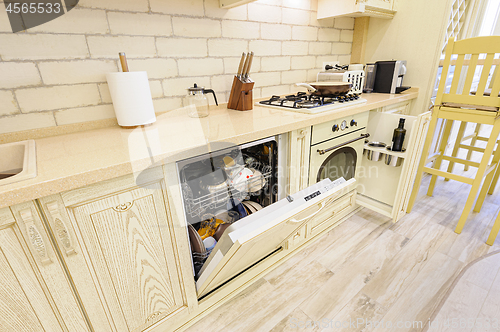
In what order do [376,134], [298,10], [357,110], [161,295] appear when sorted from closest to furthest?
[161,295], [357,110], [376,134], [298,10]

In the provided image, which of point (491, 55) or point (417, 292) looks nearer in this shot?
point (417, 292)

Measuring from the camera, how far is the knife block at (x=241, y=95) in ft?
4.95

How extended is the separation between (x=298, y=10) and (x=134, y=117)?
1.66 metres

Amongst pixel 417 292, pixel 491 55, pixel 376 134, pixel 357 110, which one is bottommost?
pixel 417 292

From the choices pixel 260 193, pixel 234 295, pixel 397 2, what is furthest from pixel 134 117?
pixel 397 2

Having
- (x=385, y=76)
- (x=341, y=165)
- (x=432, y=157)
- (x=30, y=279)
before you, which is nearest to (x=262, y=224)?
(x=30, y=279)

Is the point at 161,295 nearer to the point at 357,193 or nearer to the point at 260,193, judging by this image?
the point at 260,193

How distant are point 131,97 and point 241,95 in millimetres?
667

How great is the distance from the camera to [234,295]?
4.60ft

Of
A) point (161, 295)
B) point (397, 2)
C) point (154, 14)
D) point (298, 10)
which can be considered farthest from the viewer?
point (397, 2)

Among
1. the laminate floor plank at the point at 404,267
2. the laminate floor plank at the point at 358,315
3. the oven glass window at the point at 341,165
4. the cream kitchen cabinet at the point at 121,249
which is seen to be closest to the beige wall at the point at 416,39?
the oven glass window at the point at 341,165

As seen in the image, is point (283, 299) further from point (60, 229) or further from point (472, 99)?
point (472, 99)

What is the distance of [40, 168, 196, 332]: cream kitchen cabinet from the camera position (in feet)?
2.54

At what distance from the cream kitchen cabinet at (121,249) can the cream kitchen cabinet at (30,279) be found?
0.03 m
